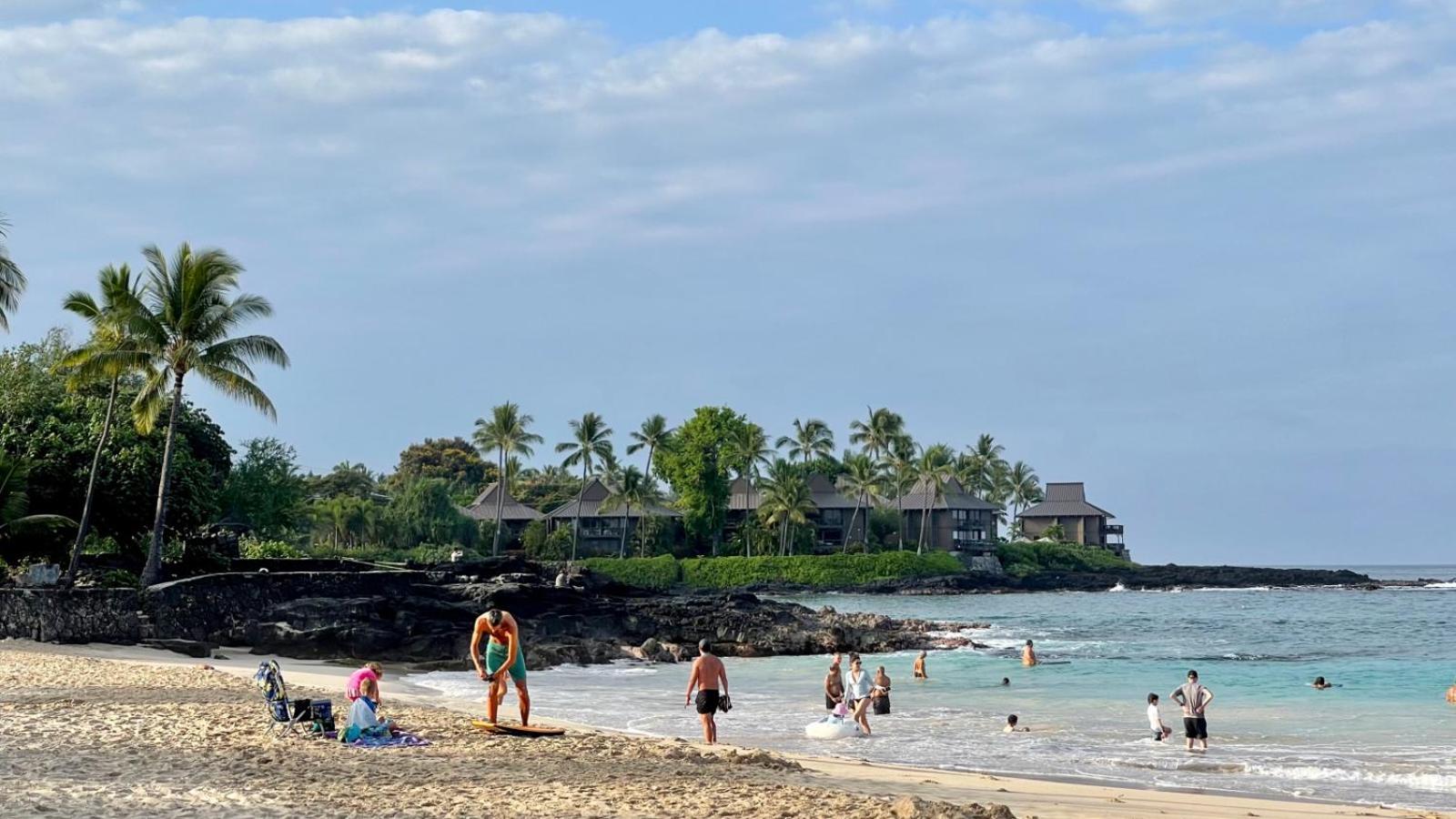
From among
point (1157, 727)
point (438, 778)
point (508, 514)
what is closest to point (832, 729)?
point (1157, 727)

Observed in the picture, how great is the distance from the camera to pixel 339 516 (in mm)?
82000

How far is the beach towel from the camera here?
528 inches

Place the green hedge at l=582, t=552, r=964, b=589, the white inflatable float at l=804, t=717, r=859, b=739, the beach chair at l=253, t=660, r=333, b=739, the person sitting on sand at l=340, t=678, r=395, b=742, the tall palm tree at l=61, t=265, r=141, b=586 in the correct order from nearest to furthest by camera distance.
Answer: the person sitting on sand at l=340, t=678, r=395, b=742 < the beach chair at l=253, t=660, r=333, b=739 < the white inflatable float at l=804, t=717, r=859, b=739 < the tall palm tree at l=61, t=265, r=141, b=586 < the green hedge at l=582, t=552, r=964, b=589

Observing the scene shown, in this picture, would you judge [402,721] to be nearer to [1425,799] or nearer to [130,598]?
[1425,799]

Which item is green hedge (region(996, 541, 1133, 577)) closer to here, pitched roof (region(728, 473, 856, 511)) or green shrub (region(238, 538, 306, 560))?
pitched roof (region(728, 473, 856, 511))

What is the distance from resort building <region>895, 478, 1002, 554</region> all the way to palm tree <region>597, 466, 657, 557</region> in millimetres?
21741

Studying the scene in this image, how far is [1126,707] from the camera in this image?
77.3 ft

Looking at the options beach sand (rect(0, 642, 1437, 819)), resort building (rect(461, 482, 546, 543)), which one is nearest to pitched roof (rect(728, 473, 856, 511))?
resort building (rect(461, 482, 546, 543))

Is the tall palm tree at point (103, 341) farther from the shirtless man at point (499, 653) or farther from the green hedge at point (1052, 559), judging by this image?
the green hedge at point (1052, 559)

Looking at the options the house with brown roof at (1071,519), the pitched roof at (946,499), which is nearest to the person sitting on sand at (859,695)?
the pitched roof at (946,499)

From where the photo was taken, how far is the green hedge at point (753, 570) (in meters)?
82.6

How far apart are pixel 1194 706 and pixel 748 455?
7405cm

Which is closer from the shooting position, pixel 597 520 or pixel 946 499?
pixel 597 520

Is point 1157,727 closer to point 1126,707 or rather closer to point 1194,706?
point 1194,706
